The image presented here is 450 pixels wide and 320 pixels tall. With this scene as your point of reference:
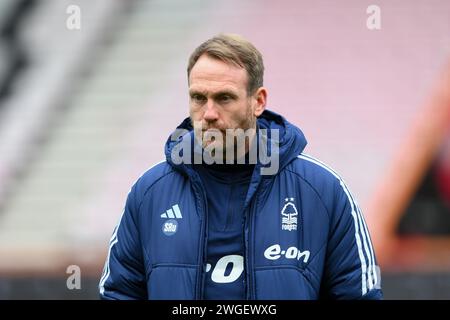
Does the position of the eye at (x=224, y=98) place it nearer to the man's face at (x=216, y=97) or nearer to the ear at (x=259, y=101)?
the man's face at (x=216, y=97)

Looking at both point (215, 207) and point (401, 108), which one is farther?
point (401, 108)

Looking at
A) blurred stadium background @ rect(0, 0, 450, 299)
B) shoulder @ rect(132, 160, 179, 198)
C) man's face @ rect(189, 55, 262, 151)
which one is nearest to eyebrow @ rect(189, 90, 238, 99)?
man's face @ rect(189, 55, 262, 151)

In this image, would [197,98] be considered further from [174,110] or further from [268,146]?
[174,110]

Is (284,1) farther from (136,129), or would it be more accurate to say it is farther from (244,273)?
(244,273)

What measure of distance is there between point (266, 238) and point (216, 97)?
392mm

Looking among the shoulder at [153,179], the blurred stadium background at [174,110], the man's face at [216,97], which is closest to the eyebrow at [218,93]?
the man's face at [216,97]

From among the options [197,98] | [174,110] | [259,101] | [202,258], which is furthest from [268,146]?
[174,110]

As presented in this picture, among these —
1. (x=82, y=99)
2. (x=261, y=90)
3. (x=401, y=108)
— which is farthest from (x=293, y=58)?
(x=261, y=90)

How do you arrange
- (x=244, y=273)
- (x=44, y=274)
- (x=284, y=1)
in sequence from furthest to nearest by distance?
(x=284, y=1) < (x=44, y=274) < (x=244, y=273)

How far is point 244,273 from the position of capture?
257 cm

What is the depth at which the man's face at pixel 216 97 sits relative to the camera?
2586 millimetres

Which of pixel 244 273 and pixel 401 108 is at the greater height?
pixel 401 108

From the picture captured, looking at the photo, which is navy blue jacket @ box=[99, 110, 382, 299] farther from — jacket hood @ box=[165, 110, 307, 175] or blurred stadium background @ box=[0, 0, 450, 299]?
blurred stadium background @ box=[0, 0, 450, 299]

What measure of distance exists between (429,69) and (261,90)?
4.32 meters
